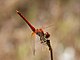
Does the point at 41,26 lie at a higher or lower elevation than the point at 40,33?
higher

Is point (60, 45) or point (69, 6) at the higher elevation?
point (69, 6)

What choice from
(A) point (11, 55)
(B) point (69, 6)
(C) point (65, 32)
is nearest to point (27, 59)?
(A) point (11, 55)

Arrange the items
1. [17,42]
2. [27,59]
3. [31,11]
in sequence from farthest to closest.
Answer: [31,11] < [17,42] < [27,59]

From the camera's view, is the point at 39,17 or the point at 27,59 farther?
the point at 39,17

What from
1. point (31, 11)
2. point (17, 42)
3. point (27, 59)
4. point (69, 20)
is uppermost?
point (31, 11)

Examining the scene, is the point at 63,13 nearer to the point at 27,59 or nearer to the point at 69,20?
the point at 69,20

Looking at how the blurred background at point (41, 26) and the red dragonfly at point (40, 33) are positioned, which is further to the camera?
the blurred background at point (41, 26)

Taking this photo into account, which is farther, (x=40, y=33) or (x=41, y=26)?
(x=41, y=26)

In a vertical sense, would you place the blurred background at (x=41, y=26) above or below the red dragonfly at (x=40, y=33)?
above
